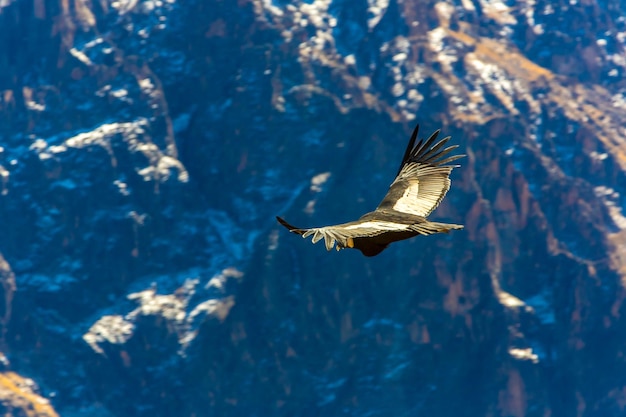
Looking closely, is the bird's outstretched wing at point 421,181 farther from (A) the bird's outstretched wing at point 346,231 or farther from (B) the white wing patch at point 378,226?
(A) the bird's outstretched wing at point 346,231

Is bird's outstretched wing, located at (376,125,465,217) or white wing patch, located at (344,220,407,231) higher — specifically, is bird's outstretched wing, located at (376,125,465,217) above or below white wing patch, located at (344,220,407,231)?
below

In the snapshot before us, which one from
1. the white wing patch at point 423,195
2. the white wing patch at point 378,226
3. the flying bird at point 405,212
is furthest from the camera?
the white wing patch at point 423,195

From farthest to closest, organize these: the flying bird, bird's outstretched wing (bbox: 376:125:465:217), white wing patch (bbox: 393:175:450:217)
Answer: bird's outstretched wing (bbox: 376:125:465:217) → white wing patch (bbox: 393:175:450:217) → the flying bird

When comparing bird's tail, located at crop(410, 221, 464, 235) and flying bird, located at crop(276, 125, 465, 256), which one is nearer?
flying bird, located at crop(276, 125, 465, 256)

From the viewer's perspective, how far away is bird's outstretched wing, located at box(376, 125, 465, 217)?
35.9 m

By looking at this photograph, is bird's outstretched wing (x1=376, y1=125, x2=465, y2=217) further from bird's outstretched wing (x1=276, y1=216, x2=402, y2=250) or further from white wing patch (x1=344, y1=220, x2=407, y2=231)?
bird's outstretched wing (x1=276, y1=216, x2=402, y2=250)

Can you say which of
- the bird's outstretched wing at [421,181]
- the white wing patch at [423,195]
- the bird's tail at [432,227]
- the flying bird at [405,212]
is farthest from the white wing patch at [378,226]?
the white wing patch at [423,195]

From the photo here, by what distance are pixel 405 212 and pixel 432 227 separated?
4.00 metres

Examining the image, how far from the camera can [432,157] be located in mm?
40312

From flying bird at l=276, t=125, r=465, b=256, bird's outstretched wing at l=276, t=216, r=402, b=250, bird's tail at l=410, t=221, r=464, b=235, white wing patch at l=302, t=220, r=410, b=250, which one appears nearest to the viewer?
white wing patch at l=302, t=220, r=410, b=250

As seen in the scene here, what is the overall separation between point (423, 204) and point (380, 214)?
3.36 m

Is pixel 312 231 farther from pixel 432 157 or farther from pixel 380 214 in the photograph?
pixel 432 157

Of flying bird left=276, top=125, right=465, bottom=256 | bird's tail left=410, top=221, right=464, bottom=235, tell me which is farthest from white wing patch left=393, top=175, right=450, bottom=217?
bird's tail left=410, top=221, right=464, bottom=235

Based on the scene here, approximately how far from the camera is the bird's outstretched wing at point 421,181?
35906 mm
